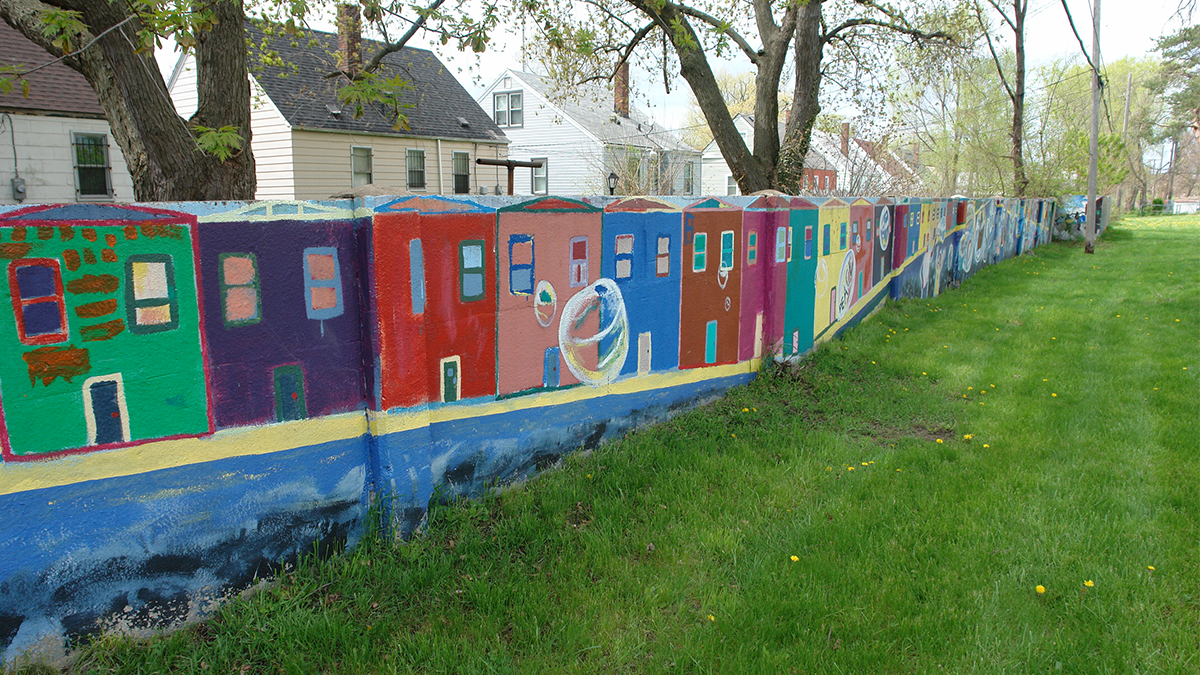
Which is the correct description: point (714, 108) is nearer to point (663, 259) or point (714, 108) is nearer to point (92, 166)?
point (663, 259)

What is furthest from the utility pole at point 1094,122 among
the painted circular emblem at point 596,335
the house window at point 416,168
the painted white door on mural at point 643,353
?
the painted circular emblem at point 596,335

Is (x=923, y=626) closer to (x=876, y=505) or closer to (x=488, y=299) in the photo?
(x=876, y=505)

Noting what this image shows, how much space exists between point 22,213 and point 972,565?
4.21 meters

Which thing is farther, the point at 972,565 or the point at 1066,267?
the point at 1066,267

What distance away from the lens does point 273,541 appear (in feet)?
10.5

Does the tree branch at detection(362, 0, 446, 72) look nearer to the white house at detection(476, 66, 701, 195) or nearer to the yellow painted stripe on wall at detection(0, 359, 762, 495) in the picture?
the yellow painted stripe on wall at detection(0, 359, 762, 495)

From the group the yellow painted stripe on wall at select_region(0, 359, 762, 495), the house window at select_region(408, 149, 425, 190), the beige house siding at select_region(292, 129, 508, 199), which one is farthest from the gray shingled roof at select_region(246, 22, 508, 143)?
the yellow painted stripe on wall at select_region(0, 359, 762, 495)

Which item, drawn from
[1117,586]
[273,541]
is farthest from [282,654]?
[1117,586]

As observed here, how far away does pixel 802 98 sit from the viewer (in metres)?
12.3

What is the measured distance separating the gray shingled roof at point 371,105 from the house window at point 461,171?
650 millimetres

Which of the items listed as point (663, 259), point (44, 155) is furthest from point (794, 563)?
point (44, 155)

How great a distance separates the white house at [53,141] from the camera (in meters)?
15.3

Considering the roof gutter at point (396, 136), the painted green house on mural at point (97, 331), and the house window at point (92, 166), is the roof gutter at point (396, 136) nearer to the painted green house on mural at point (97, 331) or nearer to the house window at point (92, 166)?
the house window at point (92, 166)

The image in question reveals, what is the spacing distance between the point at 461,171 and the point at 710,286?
64.2 feet
